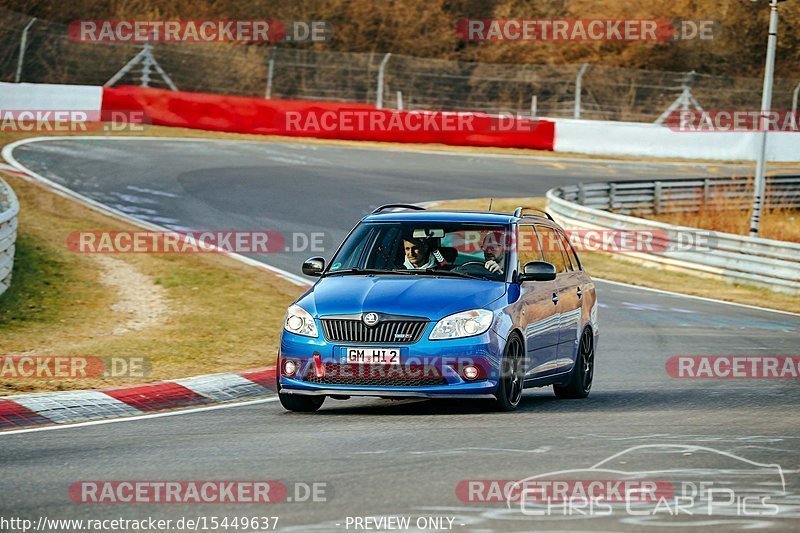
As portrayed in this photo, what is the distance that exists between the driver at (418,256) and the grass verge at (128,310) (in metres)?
2.86

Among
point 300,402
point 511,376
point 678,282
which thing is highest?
point 511,376

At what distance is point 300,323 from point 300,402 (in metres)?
0.72

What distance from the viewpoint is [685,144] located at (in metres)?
45.8

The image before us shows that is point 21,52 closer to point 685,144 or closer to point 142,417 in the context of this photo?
point 685,144

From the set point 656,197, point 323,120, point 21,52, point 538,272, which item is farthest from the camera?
point 323,120

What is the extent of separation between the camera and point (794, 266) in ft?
77.8

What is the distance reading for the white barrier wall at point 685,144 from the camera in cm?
4553
